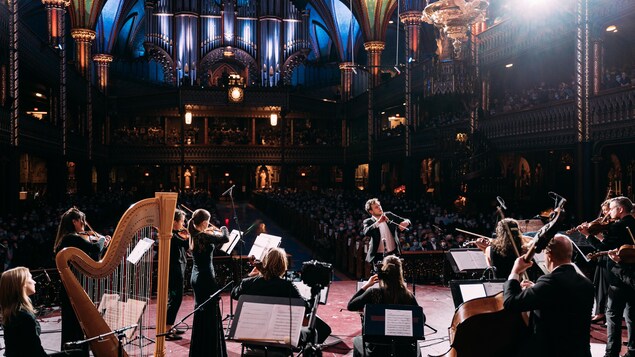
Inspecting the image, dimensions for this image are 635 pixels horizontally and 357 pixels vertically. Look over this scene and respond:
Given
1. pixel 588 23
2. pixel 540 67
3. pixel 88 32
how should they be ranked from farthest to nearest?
1. pixel 88 32
2. pixel 540 67
3. pixel 588 23

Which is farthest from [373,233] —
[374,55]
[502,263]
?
[374,55]

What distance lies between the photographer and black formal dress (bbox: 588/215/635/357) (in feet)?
20.8

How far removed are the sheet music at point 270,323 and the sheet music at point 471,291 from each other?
1.89 metres

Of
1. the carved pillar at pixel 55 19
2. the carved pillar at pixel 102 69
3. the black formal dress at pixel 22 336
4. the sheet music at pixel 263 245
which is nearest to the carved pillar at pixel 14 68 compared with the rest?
the carved pillar at pixel 55 19

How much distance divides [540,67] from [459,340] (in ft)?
59.3

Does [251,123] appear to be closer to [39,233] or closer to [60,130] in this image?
[60,130]

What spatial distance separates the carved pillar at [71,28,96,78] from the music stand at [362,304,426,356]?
27671 mm

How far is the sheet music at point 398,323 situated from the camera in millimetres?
4812

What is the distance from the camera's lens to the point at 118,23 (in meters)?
34.8

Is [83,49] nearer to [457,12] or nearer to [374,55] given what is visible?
[374,55]

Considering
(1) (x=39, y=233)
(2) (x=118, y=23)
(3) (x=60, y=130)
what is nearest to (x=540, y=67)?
(1) (x=39, y=233)

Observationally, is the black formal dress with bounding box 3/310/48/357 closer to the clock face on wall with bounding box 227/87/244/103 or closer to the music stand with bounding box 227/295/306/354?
the music stand with bounding box 227/295/306/354

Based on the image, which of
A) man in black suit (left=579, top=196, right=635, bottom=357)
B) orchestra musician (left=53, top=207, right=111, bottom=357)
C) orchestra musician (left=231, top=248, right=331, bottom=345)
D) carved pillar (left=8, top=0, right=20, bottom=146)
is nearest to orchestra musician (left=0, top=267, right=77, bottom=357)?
orchestra musician (left=231, top=248, right=331, bottom=345)

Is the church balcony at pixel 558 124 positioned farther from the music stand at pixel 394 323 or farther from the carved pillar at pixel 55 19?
the carved pillar at pixel 55 19
